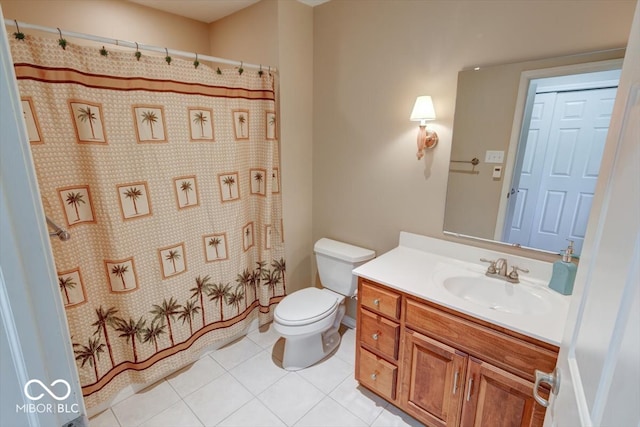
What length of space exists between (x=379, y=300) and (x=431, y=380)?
17.3 inches

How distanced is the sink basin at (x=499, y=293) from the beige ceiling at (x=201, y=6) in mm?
2043

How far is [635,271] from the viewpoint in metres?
0.51

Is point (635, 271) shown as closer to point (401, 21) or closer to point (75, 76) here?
point (401, 21)

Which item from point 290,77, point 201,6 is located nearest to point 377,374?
point 290,77

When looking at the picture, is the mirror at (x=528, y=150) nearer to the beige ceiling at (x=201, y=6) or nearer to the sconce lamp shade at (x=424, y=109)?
the sconce lamp shade at (x=424, y=109)

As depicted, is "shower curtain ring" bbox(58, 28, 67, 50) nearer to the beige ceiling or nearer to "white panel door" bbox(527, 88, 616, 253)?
the beige ceiling

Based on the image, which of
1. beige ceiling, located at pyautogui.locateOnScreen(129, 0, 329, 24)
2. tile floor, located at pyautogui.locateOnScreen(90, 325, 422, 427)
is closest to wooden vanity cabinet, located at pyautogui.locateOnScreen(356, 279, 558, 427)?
tile floor, located at pyautogui.locateOnScreen(90, 325, 422, 427)

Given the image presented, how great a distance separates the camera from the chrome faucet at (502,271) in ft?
5.03

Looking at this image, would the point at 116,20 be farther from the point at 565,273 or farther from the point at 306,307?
the point at 565,273

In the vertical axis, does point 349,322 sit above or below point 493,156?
below

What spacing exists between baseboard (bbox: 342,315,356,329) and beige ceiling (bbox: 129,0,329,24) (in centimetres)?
238

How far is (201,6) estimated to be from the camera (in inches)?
87.6
